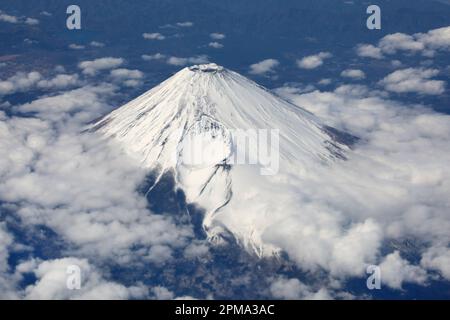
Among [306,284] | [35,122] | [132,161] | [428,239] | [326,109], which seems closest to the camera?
[306,284]

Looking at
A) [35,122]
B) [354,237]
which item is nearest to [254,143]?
[354,237]

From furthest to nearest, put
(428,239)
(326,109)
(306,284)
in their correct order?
1. (326,109)
2. (428,239)
3. (306,284)

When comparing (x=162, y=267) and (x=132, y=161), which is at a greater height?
(x=132, y=161)

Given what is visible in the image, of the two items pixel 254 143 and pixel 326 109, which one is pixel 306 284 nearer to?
pixel 254 143

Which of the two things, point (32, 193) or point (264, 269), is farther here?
point (32, 193)

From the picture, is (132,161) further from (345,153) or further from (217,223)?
(345,153)

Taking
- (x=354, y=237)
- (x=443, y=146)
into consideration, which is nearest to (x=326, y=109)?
(x=443, y=146)
